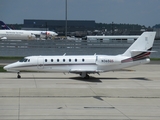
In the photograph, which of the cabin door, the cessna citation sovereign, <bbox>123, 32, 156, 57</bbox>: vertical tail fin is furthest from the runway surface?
<bbox>123, 32, 156, 57</bbox>: vertical tail fin

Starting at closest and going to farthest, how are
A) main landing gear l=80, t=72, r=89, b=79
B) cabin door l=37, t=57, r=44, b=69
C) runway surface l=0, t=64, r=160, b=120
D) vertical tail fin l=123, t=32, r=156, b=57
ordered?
1. runway surface l=0, t=64, r=160, b=120
2. cabin door l=37, t=57, r=44, b=69
3. main landing gear l=80, t=72, r=89, b=79
4. vertical tail fin l=123, t=32, r=156, b=57

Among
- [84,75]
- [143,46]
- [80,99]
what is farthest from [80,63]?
[80,99]

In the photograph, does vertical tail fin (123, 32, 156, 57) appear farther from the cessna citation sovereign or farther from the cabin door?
the cabin door

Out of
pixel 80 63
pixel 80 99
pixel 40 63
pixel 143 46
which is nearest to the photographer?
pixel 80 99

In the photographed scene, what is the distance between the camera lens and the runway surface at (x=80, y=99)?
54.7 ft

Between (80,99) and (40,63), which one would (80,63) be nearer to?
(40,63)

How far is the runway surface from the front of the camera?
16688 millimetres

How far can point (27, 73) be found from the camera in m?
36.8

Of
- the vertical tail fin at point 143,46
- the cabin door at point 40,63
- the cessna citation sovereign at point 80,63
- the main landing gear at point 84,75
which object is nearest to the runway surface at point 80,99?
the main landing gear at point 84,75

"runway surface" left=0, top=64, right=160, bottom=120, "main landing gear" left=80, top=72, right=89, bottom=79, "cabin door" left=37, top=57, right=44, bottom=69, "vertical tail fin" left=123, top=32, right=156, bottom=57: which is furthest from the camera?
"vertical tail fin" left=123, top=32, right=156, bottom=57

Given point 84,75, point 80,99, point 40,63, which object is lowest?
point 84,75

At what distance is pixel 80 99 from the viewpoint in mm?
21469

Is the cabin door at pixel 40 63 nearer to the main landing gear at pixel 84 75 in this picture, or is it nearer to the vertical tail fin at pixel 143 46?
the main landing gear at pixel 84 75

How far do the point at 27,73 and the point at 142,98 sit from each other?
1673 cm
